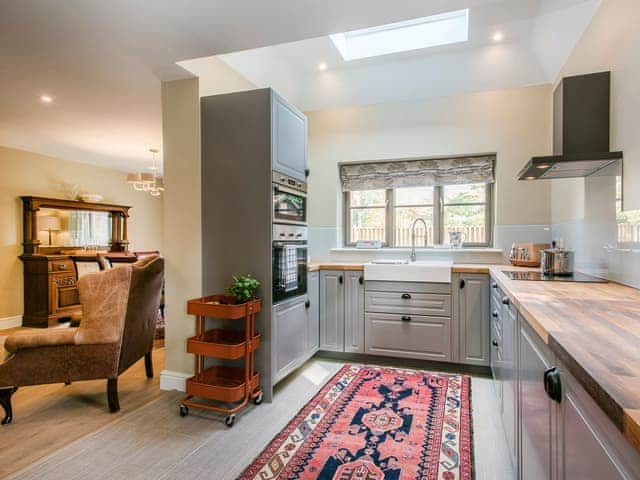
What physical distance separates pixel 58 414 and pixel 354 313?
2.31 metres

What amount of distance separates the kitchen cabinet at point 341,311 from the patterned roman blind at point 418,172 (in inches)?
46.2

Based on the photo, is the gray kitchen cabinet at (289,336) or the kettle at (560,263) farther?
the gray kitchen cabinet at (289,336)

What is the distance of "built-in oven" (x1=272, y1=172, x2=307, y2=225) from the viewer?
266 cm

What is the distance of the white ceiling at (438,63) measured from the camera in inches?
113

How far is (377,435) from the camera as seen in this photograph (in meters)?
2.12

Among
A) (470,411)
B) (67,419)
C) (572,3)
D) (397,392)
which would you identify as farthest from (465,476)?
(572,3)

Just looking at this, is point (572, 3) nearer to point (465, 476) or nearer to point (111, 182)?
point (465, 476)

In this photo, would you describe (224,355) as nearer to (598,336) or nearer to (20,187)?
(598,336)

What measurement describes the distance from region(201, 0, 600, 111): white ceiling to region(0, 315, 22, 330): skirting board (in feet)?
14.8

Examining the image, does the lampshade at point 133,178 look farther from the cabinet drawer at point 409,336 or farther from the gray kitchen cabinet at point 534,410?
the gray kitchen cabinet at point 534,410

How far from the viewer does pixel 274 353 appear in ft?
8.64

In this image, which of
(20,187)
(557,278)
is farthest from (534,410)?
(20,187)

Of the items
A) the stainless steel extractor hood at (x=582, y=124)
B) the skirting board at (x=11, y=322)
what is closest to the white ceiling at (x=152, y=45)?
the stainless steel extractor hood at (x=582, y=124)

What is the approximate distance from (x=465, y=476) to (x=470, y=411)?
0.72m
